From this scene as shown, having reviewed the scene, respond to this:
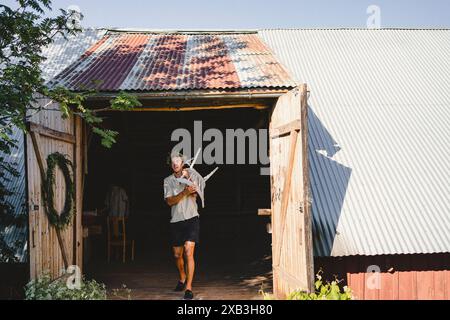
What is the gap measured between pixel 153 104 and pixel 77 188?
1.88 meters

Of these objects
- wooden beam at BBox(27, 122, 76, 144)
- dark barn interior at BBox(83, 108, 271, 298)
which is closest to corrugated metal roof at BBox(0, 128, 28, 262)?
wooden beam at BBox(27, 122, 76, 144)

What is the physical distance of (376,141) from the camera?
8336mm

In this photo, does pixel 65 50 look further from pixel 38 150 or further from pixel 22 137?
pixel 38 150

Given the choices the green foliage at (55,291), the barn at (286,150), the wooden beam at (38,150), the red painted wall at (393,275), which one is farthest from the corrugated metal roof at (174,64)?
the red painted wall at (393,275)

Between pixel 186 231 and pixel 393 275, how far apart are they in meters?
3.38

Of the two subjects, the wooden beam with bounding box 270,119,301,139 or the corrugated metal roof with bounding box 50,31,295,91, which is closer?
the wooden beam with bounding box 270,119,301,139

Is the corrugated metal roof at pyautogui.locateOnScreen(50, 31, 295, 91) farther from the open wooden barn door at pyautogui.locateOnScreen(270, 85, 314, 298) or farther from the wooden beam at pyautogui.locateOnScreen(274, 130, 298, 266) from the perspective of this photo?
the wooden beam at pyautogui.locateOnScreen(274, 130, 298, 266)

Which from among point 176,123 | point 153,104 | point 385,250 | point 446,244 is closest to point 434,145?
point 446,244

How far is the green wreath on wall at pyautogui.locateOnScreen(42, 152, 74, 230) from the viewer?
6.00 meters

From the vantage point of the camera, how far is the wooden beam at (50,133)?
5.57 metres

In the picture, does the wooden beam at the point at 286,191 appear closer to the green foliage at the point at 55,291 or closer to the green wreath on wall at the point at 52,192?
the green foliage at the point at 55,291

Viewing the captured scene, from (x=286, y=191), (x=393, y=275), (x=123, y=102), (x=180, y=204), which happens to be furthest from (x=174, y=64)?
(x=393, y=275)

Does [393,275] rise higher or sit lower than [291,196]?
lower

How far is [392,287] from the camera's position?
6805mm
